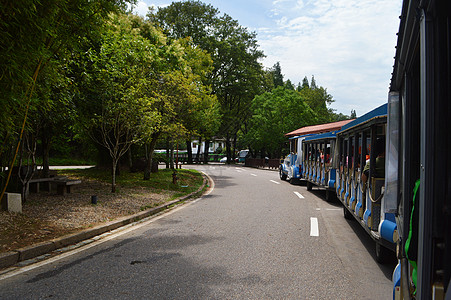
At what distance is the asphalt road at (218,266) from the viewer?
13.5 ft

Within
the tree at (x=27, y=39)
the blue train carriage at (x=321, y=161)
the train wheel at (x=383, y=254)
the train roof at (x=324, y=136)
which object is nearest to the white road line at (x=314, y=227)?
the train wheel at (x=383, y=254)

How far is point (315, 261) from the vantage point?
17.8 feet

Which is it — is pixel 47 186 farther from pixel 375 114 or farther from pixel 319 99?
pixel 319 99

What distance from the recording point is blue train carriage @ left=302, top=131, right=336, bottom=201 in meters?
12.5

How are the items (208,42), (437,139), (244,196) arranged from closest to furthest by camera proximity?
(437,139), (244,196), (208,42)

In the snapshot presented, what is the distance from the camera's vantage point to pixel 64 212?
850 centimetres

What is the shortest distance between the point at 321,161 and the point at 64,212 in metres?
9.62

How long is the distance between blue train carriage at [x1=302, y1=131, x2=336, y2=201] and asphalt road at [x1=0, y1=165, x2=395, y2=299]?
3957 mm

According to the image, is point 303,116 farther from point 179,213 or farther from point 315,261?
point 315,261

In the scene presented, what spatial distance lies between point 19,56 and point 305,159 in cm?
1407

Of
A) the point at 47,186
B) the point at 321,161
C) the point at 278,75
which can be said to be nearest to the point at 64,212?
the point at 47,186

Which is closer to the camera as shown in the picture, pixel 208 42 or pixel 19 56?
pixel 19 56

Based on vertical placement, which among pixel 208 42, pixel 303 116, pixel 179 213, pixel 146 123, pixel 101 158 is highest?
pixel 208 42

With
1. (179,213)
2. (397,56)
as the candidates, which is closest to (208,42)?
(179,213)
